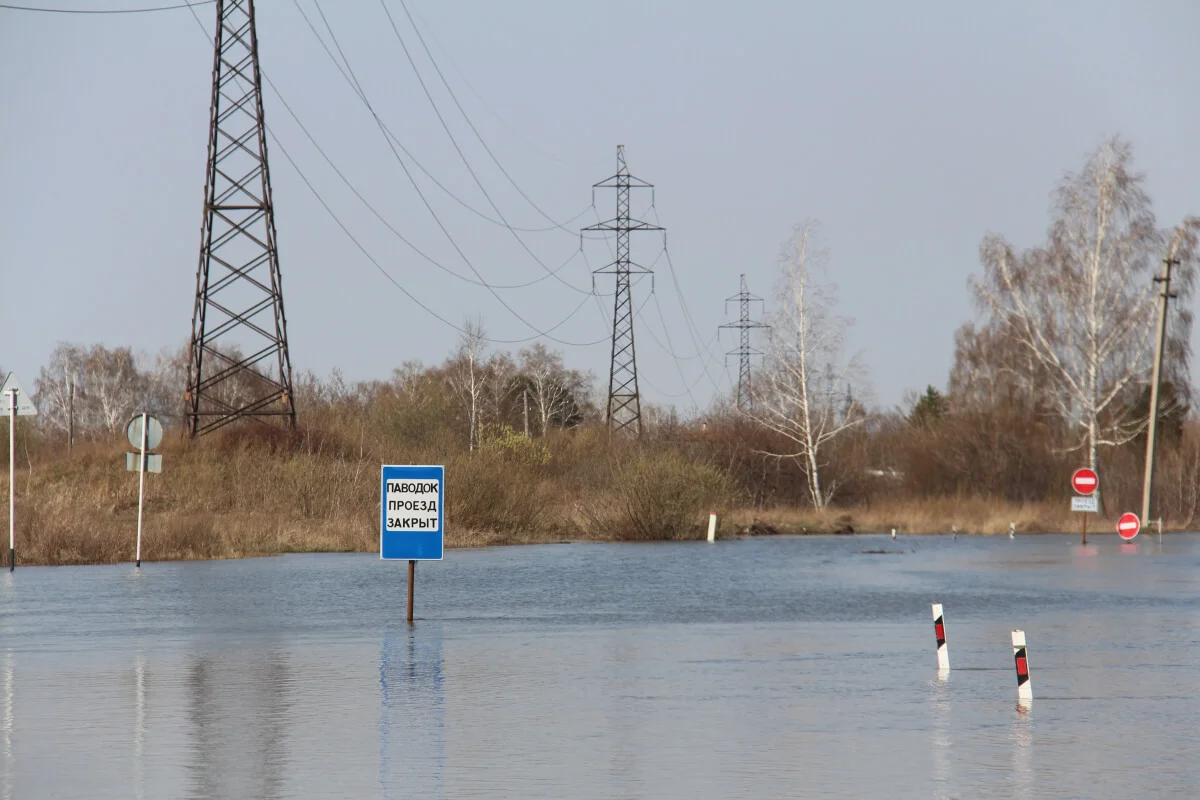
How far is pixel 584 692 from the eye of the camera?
1385 cm

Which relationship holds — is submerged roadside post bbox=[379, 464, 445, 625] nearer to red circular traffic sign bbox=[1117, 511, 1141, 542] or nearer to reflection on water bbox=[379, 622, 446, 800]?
reflection on water bbox=[379, 622, 446, 800]

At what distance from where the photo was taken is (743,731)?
1162cm

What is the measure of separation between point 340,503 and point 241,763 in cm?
3713

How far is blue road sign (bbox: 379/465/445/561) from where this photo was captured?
19422 millimetres

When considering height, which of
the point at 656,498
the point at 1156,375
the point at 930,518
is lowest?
the point at 930,518

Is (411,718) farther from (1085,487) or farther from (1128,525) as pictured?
(1128,525)

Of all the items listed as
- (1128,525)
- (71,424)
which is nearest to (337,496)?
(1128,525)

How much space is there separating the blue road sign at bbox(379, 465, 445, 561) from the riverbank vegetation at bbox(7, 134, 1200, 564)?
16481 mm

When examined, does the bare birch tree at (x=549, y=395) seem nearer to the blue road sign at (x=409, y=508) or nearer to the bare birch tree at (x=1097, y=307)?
the bare birch tree at (x=1097, y=307)

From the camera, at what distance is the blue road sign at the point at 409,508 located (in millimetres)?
19422

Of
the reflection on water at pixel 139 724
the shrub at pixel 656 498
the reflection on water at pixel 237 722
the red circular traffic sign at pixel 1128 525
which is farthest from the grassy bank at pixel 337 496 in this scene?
the reflection on water at pixel 139 724

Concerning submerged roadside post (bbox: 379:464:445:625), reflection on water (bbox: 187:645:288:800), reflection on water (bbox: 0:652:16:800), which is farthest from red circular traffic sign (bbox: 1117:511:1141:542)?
reflection on water (bbox: 0:652:16:800)

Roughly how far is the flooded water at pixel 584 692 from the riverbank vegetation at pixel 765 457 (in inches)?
590

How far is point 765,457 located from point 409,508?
53.2m
